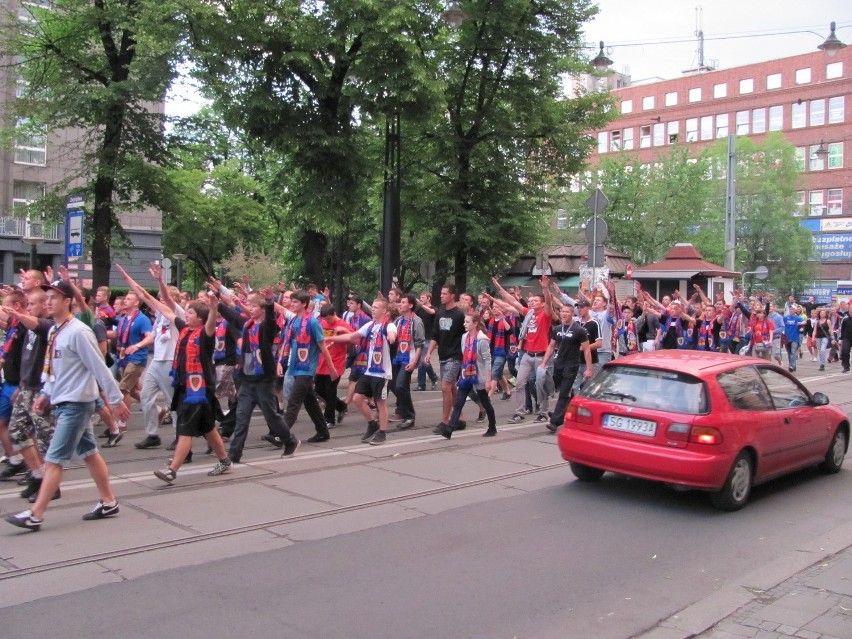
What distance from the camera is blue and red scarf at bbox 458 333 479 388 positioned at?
10.2 meters

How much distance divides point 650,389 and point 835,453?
9.00 feet

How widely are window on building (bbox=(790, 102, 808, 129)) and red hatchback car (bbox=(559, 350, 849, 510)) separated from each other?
66362 mm

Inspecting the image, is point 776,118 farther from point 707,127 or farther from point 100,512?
point 100,512

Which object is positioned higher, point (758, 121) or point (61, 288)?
point (758, 121)

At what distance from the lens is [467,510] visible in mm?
6961

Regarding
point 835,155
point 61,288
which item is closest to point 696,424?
point 61,288

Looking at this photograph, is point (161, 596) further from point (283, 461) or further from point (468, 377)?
point (468, 377)

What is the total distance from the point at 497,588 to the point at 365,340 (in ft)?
18.7

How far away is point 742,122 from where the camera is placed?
70188 mm

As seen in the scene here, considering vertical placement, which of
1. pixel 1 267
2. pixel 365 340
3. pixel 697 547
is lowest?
pixel 697 547

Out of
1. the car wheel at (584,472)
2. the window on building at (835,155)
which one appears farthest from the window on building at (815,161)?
the car wheel at (584,472)

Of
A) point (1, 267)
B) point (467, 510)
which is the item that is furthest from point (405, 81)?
point (1, 267)

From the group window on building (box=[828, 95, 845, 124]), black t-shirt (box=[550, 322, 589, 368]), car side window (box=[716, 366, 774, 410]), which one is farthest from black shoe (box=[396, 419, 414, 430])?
window on building (box=[828, 95, 845, 124])

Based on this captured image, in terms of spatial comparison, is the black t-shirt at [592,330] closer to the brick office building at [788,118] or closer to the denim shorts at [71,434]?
the denim shorts at [71,434]
